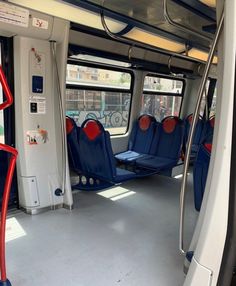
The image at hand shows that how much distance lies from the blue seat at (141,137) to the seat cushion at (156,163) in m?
0.28

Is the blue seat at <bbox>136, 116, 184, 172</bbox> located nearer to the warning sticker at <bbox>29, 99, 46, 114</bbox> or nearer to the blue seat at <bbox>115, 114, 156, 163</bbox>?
the blue seat at <bbox>115, 114, 156, 163</bbox>

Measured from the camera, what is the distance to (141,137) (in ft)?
16.2

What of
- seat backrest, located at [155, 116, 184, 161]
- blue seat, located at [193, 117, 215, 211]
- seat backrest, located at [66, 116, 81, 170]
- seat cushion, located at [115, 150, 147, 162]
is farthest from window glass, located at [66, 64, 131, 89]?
blue seat, located at [193, 117, 215, 211]

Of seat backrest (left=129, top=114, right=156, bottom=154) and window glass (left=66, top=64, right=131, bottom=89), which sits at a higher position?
window glass (left=66, top=64, right=131, bottom=89)

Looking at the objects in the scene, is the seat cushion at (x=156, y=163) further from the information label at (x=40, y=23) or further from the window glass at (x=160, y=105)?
the information label at (x=40, y=23)

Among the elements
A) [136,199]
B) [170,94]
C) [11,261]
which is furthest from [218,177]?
[170,94]

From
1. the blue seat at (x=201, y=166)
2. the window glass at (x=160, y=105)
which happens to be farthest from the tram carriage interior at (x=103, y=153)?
the window glass at (x=160, y=105)

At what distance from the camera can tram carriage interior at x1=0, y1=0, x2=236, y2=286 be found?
1.52 metres

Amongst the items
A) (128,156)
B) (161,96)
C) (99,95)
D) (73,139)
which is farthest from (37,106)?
(161,96)

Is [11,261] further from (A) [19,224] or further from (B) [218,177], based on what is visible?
(B) [218,177]

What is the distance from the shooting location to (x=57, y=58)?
3.11m

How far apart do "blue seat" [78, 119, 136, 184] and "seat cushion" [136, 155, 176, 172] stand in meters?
0.57

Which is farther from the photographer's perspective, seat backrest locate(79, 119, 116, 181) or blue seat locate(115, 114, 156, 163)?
blue seat locate(115, 114, 156, 163)

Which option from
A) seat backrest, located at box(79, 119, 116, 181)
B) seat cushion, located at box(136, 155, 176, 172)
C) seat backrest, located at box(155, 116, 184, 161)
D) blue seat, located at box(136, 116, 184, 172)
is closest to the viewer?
seat backrest, located at box(79, 119, 116, 181)
